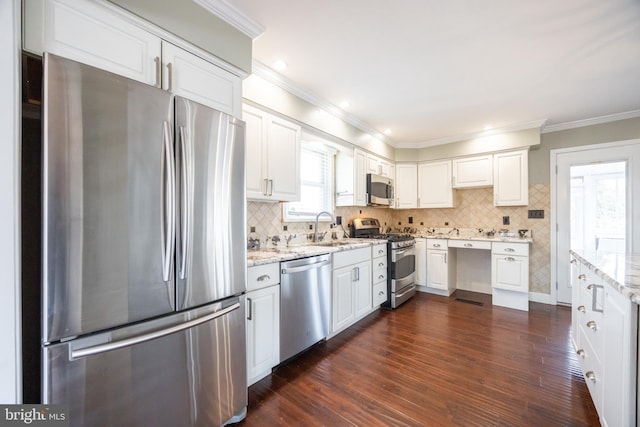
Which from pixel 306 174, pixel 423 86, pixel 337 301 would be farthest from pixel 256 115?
pixel 337 301

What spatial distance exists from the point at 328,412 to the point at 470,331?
6.40 ft

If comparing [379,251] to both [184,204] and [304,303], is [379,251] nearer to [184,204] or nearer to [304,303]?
[304,303]

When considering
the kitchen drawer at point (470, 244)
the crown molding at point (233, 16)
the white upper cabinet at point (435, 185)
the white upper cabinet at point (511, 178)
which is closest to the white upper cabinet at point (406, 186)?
the white upper cabinet at point (435, 185)

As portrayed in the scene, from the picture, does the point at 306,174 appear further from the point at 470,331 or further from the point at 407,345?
the point at 470,331

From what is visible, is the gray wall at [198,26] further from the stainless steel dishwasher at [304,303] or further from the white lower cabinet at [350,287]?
the white lower cabinet at [350,287]

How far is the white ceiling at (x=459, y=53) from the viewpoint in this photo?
1646 mm

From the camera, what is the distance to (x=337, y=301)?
262 cm

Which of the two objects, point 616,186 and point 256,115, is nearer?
point 256,115

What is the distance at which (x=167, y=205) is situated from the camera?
1213 mm

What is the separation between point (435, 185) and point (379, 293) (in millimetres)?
2205

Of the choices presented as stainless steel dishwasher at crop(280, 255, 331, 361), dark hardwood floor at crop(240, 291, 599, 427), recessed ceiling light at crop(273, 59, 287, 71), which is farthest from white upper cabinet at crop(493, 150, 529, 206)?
recessed ceiling light at crop(273, 59, 287, 71)

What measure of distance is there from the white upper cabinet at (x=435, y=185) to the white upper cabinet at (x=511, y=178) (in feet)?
2.08

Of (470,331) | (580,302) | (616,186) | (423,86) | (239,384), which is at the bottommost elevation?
(470,331)

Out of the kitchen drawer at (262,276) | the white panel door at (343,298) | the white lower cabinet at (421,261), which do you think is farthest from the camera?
the white lower cabinet at (421,261)
